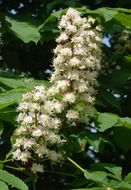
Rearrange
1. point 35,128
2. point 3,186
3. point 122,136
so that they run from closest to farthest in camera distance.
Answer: point 3,186, point 35,128, point 122,136

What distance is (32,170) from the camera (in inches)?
99.9

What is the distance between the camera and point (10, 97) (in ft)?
8.61

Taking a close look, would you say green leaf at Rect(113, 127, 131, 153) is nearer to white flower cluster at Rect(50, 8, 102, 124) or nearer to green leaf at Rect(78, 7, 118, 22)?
white flower cluster at Rect(50, 8, 102, 124)

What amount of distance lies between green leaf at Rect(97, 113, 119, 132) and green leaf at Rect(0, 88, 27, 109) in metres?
0.41

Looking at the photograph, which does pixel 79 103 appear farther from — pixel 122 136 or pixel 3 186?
pixel 3 186

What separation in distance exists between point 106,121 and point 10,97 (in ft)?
1.62

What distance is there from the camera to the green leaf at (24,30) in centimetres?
318

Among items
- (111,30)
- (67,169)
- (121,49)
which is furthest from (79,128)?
(121,49)

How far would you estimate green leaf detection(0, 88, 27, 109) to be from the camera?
2.51 m

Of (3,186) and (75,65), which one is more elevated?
(75,65)

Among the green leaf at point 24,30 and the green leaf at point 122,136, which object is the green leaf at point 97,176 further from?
the green leaf at point 24,30

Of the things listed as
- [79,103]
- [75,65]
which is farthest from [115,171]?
[75,65]

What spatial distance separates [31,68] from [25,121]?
1824 millimetres

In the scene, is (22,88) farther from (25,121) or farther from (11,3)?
(11,3)
